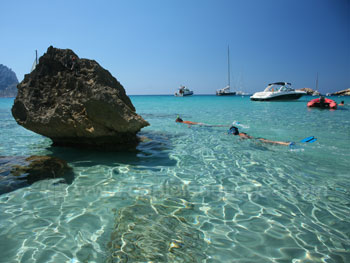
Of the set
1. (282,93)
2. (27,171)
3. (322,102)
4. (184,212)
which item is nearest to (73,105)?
(27,171)

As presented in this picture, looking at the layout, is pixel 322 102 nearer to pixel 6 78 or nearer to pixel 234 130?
pixel 234 130

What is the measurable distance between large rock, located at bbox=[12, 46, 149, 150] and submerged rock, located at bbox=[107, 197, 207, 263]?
271cm

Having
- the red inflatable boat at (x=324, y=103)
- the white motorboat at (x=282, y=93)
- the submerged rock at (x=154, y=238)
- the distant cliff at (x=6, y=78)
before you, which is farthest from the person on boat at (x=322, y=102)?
the distant cliff at (x=6, y=78)

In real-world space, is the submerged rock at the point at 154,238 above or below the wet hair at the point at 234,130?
below

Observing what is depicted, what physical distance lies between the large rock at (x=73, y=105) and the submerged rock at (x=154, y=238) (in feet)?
8.91

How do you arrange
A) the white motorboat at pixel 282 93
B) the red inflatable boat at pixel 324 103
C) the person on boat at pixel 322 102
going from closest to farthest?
the red inflatable boat at pixel 324 103 < the person on boat at pixel 322 102 < the white motorboat at pixel 282 93

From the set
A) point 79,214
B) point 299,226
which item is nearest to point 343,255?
point 299,226

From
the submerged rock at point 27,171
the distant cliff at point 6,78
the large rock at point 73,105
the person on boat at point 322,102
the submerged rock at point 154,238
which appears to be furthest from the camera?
the distant cliff at point 6,78

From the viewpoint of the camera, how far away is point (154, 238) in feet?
7.29

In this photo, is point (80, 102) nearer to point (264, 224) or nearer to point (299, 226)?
point (264, 224)

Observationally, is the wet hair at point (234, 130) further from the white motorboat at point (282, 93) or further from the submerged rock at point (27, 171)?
the white motorboat at point (282, 93)

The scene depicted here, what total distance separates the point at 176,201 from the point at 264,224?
1176 mm

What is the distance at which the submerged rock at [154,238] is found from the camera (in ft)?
6.52

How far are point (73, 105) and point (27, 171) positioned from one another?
1786 millimetres
